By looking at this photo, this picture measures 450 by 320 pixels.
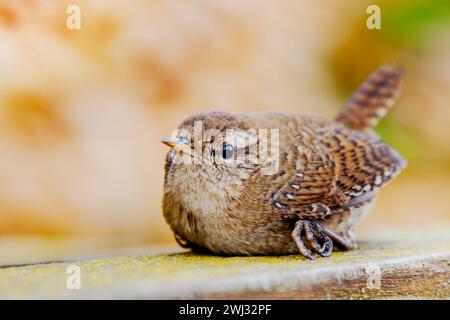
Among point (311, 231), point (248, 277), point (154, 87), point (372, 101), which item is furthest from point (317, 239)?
point (154, 87)

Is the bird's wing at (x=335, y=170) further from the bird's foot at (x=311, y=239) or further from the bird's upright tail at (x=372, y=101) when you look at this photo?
the bird's upright tail at (x=372, y=101)

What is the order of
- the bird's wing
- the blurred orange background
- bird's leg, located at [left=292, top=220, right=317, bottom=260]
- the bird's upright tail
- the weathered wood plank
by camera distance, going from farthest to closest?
the blurred orange background < the bird's upright tail < the bird's wing < bird's leg, located at [left=292, top=220, right=317, bottom=260] < the weathered wood plank

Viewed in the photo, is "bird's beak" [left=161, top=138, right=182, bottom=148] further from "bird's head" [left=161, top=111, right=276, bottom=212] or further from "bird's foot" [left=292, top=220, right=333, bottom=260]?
"bird's foot" [left=292, top=220, right=333, bottom=260]

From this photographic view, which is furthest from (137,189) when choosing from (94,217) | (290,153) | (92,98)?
(290,153)

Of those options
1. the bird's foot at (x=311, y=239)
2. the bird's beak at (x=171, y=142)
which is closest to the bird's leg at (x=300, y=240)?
the bird's foot at (x=311, y=239)

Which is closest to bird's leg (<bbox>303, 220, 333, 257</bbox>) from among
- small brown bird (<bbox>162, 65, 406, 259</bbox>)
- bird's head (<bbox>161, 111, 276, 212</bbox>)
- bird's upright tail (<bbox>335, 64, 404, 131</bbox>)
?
small brown bird (<bbox>162, 65, 406, 259</bbox>)

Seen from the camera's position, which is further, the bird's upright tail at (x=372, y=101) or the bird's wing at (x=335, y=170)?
the bird's upright tail at (x=372, y=101)
